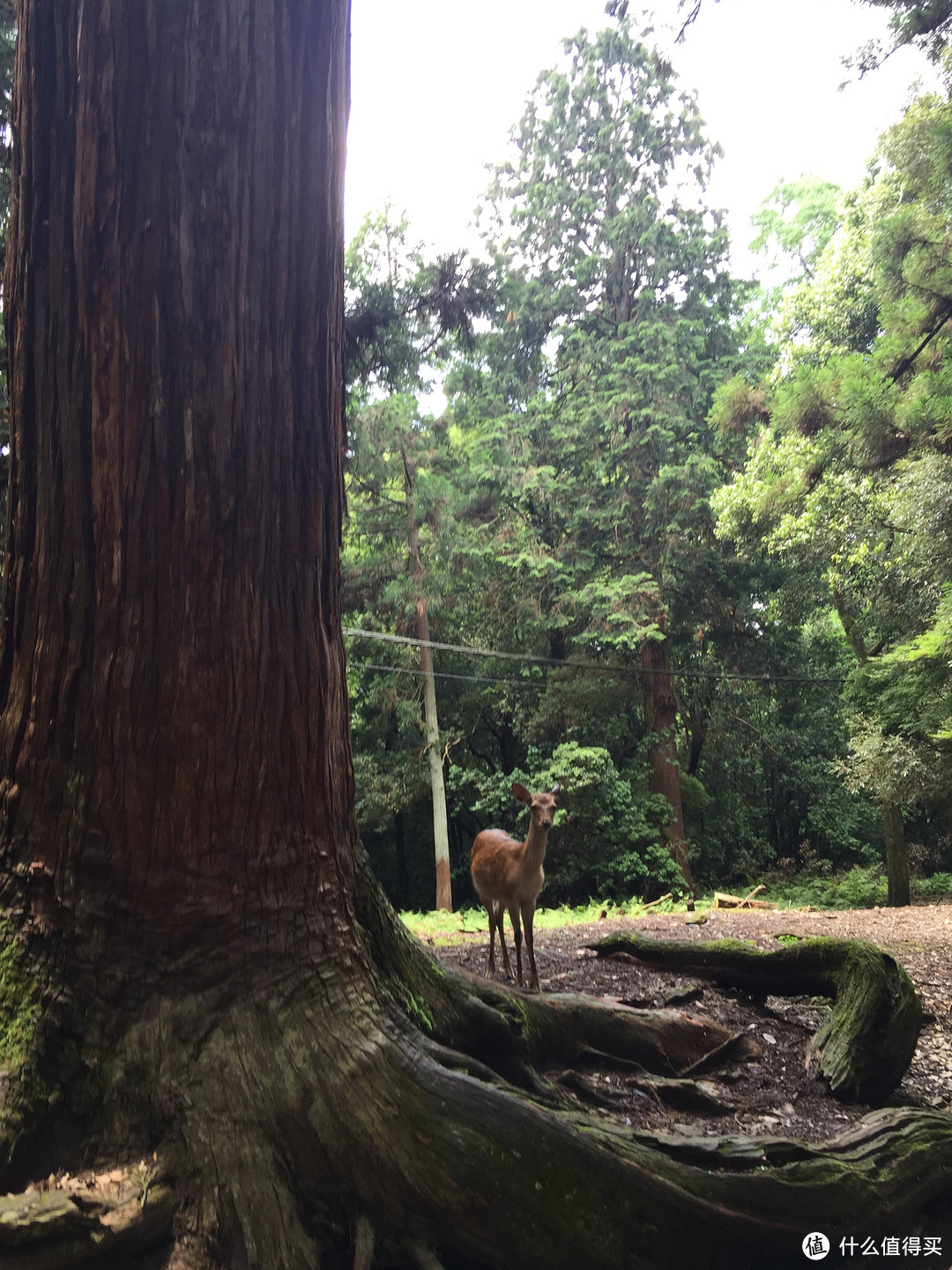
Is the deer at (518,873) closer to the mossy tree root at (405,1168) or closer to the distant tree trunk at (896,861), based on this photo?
the mossy tree root at (405,1168)

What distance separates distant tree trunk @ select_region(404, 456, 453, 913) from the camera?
17766mm

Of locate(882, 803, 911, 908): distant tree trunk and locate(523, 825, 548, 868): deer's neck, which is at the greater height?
locate(523, 825, 548, 868): deer's neck

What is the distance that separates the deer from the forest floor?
14.9 inches

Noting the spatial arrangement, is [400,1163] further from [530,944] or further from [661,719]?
[661,719]

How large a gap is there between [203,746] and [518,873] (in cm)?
296

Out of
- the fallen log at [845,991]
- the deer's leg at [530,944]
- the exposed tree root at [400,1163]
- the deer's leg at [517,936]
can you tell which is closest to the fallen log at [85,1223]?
the exposed tree root at [400,1163]

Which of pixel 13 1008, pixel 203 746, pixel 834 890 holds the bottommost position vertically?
pixel 834 890

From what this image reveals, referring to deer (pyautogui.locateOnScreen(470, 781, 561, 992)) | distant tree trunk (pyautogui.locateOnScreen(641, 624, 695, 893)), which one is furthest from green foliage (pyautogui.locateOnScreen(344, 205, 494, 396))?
distant tree trunk (pyautogui.locateOnScreen(641, 624, 695, 893))

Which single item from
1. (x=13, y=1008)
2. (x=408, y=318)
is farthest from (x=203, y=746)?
(x=408, y=318)

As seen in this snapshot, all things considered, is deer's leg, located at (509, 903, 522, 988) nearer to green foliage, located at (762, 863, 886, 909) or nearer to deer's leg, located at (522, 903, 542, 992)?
deer's leg, located at (522, 903, 542, 992)

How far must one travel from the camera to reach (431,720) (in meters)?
18.2

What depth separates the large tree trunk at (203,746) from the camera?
2.18 metres

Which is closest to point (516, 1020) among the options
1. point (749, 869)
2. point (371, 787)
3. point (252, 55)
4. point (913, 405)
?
point (252, 55)

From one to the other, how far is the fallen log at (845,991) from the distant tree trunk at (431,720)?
43.3 feet
